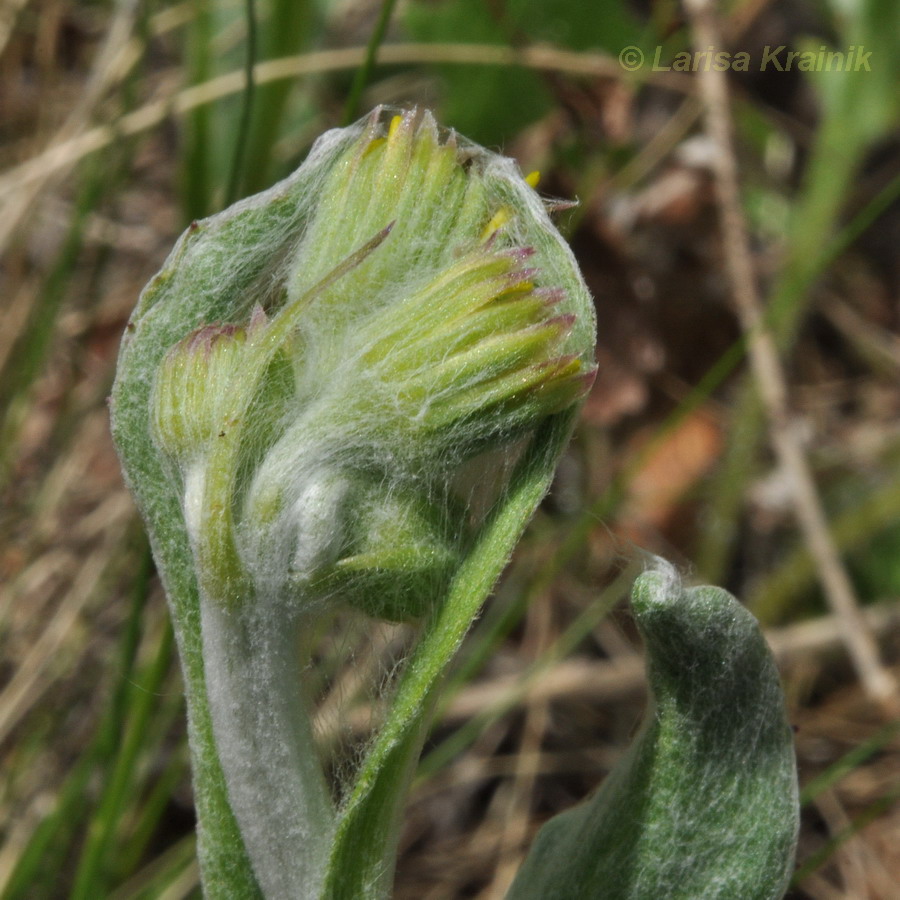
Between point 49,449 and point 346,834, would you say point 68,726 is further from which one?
point 346,834

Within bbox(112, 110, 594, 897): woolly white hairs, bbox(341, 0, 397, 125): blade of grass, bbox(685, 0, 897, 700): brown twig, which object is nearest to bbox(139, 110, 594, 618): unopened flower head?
bbox(112, 110, 594, 897): woolly white hairs

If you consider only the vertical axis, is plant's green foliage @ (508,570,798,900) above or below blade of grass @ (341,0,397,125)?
below

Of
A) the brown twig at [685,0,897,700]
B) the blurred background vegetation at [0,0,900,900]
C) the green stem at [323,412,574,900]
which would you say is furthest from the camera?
the brown twig at [685,0,897,700]

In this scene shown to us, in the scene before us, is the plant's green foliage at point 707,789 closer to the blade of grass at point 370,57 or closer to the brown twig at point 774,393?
the blade of grass at point 370,57

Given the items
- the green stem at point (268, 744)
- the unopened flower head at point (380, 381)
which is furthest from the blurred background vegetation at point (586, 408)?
the unopened flower head at point (380, 381)

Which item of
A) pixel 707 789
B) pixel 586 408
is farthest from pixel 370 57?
pixel 586 408

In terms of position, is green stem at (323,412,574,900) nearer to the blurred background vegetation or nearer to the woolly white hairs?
the woolly white hairs

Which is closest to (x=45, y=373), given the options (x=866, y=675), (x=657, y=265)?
(x=657, y=265)
